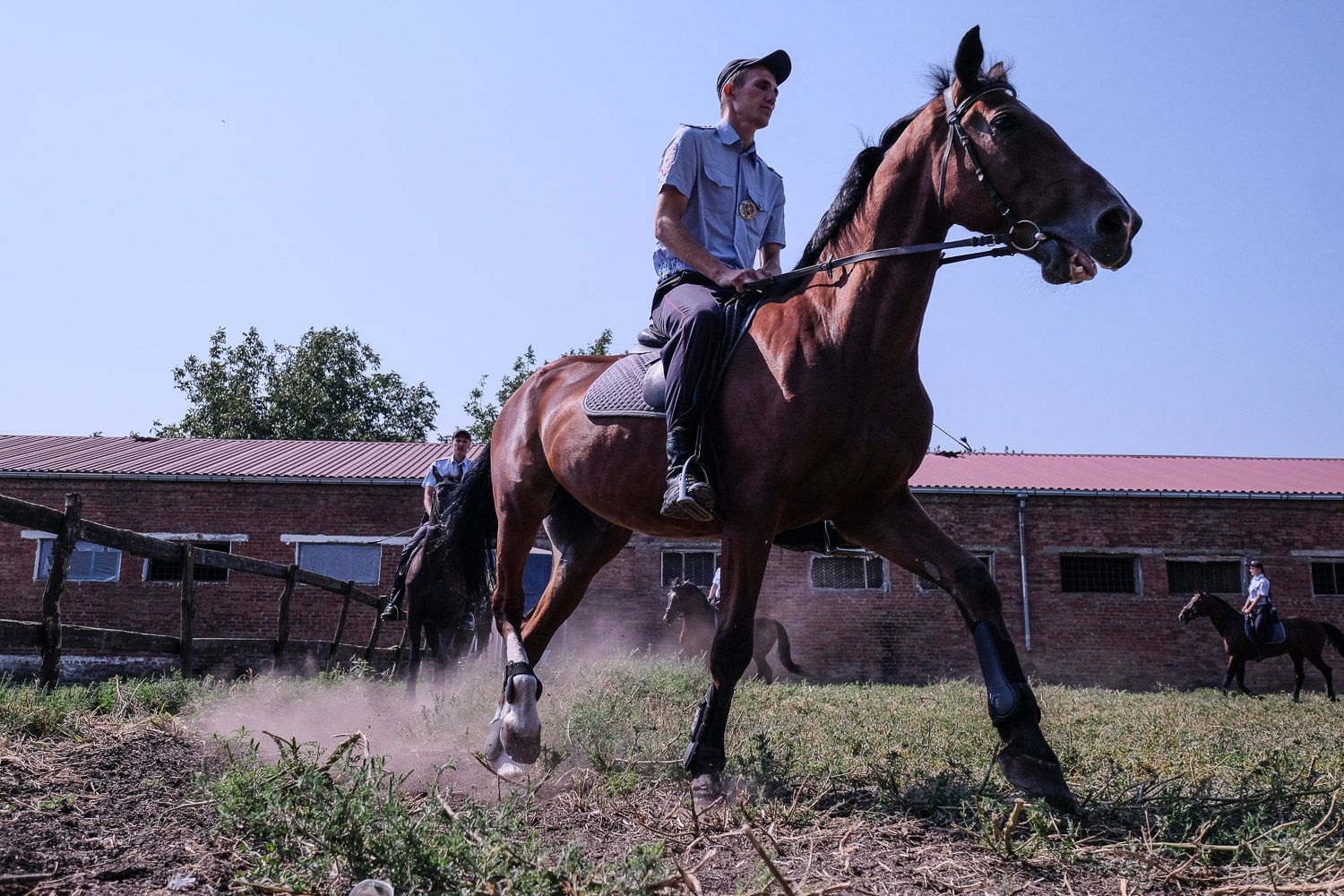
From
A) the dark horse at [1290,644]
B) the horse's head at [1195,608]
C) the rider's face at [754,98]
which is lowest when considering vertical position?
the dark horse at [1290,644]

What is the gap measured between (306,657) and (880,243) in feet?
40.1

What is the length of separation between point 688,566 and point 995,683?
18.5m

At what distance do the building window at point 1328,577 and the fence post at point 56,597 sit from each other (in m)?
25.2

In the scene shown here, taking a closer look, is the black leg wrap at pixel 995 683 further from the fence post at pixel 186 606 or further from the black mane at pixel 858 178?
the fence post at pixel 186 606

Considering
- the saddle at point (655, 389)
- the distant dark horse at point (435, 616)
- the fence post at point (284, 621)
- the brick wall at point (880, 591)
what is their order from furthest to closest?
the brick wall at point (880, 591)
the fence post at point (284, 621)
the distant dark horse at point (435, 616)
the saddle at point (655, 389)

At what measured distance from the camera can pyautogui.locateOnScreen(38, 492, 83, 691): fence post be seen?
6.89 metres

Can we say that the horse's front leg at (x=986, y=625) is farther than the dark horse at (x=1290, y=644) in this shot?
No

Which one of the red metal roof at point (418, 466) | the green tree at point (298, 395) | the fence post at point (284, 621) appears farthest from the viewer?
the green tree at point (298, 395)

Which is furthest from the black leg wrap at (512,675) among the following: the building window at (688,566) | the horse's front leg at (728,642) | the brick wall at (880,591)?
the building window at (688,566)

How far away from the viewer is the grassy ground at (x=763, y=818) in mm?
2467

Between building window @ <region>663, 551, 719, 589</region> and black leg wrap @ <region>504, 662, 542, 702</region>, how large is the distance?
16.9m

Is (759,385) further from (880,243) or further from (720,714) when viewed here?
(720,714)

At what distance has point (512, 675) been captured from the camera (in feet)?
15.8

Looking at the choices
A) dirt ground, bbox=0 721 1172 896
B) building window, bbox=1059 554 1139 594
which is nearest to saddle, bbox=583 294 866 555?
dirt ground, bbox=0 721 1172 896
